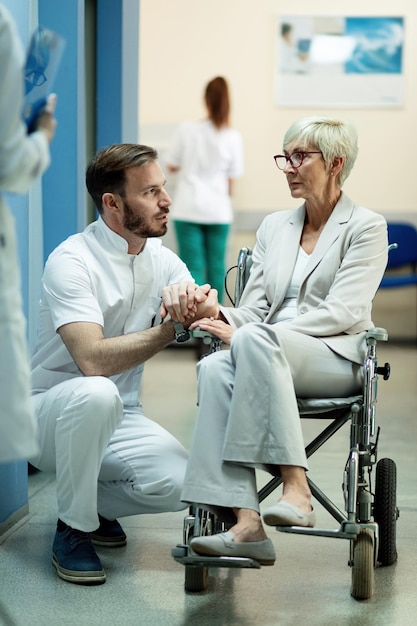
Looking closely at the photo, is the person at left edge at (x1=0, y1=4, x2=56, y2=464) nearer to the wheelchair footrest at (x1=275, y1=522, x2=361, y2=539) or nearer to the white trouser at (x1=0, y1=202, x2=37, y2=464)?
the white trouser at (x1=0, y1=202, x2=37, y2=464)

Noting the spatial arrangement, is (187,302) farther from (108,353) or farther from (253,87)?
(253,87)

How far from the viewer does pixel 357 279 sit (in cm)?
275

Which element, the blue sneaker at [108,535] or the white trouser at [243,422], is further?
the blue sneaker at [108,535]

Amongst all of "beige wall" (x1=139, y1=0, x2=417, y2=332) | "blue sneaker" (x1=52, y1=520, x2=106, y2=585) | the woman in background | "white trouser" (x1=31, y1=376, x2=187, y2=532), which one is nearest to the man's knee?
"white trouser" (x1=31, y1=376, x2=187, y2=532)

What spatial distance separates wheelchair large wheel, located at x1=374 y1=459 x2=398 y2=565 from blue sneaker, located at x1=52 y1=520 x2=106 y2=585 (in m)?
0.74

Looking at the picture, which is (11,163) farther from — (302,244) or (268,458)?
(302,244)

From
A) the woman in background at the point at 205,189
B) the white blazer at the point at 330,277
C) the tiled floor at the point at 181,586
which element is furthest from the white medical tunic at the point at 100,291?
the woman in background at the point at 205,189

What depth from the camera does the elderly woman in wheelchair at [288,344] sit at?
7.79ft

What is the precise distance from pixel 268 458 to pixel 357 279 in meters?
0.61

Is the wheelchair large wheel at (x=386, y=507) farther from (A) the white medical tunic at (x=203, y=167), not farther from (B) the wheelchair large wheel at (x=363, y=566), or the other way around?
(A) the white medical tunic at (x=203, y=167)

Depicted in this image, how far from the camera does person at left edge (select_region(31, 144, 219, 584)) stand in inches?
101

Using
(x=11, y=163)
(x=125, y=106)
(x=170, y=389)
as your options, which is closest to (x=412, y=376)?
(x=170, y=389)

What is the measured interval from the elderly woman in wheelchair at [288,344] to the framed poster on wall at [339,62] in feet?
15.7

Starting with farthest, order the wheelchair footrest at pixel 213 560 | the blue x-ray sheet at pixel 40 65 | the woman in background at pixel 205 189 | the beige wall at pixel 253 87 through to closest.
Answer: the beige wall at pixel 253 87 → the woman in background at pixel 205 189 → the wheelchair footrest at pixel 213 560 → the blue x-ray sheet at pixel 40 65
